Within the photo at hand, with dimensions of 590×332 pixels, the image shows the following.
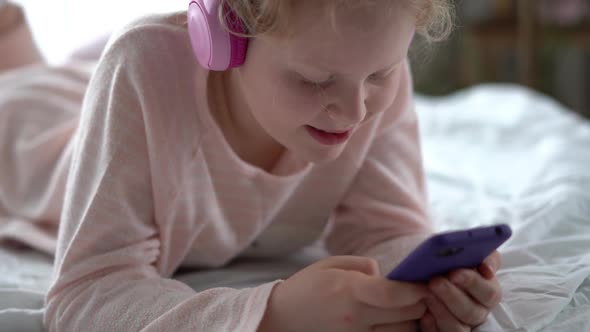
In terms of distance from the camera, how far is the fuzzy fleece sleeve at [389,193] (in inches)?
39.6

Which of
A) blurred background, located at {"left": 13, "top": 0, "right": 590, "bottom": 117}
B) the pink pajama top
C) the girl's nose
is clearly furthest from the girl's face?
blurred background, located at {"left": 13, "top": 0, "right": 590, "bottom": 117}

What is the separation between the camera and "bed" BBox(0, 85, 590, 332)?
83 centimetres

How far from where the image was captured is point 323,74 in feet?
2.36

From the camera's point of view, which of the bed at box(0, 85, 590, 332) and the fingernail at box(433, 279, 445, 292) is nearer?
the fingernail at box(433, 279, 445, 292)

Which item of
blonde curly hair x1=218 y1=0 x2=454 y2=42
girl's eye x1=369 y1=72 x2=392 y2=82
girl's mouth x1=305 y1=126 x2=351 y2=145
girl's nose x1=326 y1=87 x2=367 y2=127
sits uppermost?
blonde curly hair x1=218 y1=0 x2=454 y2=42

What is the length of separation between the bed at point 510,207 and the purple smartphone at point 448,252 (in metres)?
0.11

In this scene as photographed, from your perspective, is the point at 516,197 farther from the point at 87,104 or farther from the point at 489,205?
the point at 87,104

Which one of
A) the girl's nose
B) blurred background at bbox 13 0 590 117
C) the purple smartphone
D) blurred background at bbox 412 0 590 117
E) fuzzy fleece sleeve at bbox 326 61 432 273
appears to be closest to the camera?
the purple smartphone

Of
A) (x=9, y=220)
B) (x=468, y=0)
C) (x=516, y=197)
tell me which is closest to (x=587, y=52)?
(x=468, y=0)

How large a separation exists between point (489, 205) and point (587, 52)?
5.49 feet

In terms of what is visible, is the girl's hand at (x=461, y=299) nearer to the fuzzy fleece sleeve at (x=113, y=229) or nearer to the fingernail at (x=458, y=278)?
the fingernail at (x=458, y=278)

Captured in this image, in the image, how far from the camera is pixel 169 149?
2.81 feet

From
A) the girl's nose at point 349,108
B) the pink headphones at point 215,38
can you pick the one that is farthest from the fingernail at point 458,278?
the pink headphones at point 215,38

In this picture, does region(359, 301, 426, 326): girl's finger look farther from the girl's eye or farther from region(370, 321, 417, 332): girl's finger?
the girl's eye
